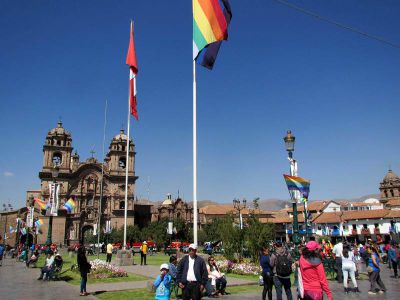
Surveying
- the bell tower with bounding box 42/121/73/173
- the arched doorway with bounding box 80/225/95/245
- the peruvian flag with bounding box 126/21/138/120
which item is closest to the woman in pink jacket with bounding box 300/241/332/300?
the peruvian flag with bounding box 126/21/138/120

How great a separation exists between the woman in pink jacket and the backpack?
9.00ft

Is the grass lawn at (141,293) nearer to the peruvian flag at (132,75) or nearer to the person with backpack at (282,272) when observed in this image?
the person with backpack at (282,272)

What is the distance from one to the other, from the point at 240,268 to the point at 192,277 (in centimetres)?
1046

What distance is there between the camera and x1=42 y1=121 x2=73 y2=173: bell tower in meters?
66.1

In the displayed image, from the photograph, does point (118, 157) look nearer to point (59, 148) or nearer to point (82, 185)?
point (82, 185)

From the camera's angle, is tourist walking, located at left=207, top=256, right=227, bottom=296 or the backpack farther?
tourist walking, located at left=207, top=256, right=227, bottom=296

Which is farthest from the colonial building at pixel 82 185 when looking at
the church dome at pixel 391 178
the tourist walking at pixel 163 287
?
the church dome at pixel 391 178

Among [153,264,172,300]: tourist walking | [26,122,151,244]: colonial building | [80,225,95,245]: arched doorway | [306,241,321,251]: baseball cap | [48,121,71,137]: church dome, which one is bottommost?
[80,225,95,245]: arched doorway

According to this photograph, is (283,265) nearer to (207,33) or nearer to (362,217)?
(207,33)

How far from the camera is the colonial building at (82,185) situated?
213ft

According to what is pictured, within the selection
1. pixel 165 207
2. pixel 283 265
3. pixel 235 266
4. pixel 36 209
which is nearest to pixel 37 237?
pixel 36 209

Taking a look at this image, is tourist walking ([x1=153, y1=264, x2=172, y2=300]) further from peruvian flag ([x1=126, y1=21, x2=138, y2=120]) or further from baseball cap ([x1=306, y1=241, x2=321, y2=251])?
peruvian flag ([x1=126, y1=21, x2=138, y2=120])

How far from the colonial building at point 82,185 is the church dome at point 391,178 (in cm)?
7065

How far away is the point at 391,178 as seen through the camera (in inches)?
3873
